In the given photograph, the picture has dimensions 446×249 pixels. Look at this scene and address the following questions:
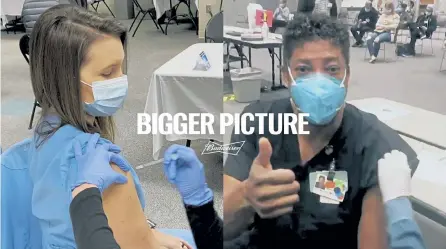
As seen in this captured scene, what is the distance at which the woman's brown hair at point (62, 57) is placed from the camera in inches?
41.9

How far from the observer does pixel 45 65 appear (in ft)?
3.54

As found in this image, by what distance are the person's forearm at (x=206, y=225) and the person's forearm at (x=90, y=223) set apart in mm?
208

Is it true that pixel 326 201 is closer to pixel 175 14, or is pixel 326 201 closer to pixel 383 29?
pixel 383 29

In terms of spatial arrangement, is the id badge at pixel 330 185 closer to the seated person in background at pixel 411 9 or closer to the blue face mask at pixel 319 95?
the blue face mask at pixel 319 95

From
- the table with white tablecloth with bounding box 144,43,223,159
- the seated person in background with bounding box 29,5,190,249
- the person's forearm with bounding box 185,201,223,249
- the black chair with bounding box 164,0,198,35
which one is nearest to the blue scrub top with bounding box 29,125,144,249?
the seated person in background with bounding box 29,5,190,249

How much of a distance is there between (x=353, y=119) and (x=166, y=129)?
148 centimetres

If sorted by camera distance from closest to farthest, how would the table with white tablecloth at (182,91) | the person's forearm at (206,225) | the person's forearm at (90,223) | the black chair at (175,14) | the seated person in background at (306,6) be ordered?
the person's forearm at (90,223)
the seated person in background at (306,6)
the person's forearm at (206,225)
the table with white tablecloth at (182,91)
the black chair at (175,14)

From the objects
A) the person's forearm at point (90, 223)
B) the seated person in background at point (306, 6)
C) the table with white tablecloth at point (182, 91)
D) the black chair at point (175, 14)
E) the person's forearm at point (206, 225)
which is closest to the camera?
the person's forearm at point (90, 223)

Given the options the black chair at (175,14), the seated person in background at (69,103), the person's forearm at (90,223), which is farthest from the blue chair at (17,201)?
the black chair at (175,14)

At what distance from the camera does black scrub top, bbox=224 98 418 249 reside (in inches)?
39.4

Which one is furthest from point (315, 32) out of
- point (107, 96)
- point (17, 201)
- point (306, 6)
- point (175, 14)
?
point (175, 14)

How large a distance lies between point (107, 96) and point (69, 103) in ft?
0.28

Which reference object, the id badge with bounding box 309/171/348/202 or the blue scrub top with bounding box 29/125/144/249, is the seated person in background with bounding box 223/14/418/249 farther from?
the blue scrub top with bounding box 29/125/144/249

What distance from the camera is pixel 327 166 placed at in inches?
40.1
